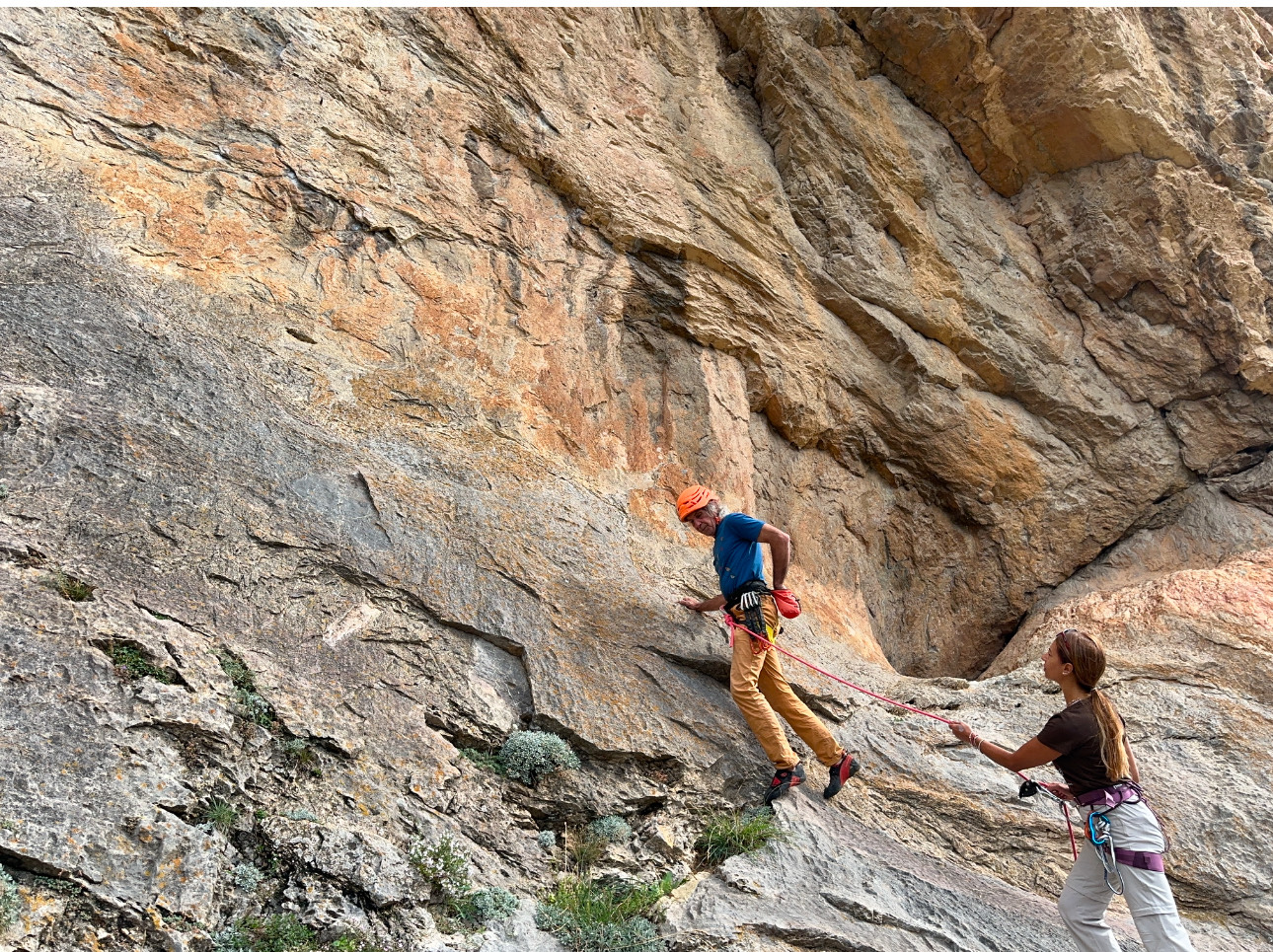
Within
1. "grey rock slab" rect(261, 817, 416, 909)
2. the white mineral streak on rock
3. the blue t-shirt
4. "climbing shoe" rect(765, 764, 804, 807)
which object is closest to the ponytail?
"climbing shoe" rect(765, 764, 804, 807)

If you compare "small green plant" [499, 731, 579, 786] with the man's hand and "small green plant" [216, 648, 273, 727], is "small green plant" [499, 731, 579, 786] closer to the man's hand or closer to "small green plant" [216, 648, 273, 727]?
"small green plant" [216, 648, 273, 727]

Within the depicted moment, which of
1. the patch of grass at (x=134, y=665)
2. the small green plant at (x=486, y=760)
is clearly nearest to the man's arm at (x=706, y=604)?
the small green plant at (x=486, y=760)

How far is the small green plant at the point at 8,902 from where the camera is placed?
10.8ft

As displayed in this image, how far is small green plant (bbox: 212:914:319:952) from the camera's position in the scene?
12.1 ft

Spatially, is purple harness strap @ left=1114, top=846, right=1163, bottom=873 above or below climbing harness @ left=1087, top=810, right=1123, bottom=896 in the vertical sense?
above

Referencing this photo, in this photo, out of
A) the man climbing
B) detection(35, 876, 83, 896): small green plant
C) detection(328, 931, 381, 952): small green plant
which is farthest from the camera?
the man climbing

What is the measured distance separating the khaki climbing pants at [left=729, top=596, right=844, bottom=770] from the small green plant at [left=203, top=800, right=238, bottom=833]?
3298 mm

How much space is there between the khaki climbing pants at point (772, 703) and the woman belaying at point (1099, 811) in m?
1.39

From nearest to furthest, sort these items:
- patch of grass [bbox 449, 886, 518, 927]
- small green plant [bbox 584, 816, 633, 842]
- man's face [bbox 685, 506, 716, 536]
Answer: patch of grass [bbox 449, 886, 518, 927], small green plant [bbox 584, 816, 633, 842], man's face [bbox 685, 506, 716, 536]

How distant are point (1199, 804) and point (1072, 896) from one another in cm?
292

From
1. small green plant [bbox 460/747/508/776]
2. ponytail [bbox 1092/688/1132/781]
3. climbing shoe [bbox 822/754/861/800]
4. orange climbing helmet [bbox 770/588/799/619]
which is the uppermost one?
ponytail [bbox 1092/688/1132/781]

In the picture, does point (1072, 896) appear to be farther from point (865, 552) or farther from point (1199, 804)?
point (865, 552)

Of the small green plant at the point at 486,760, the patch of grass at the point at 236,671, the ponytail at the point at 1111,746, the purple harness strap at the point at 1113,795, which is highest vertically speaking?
the ponytail at the point at 1111,746

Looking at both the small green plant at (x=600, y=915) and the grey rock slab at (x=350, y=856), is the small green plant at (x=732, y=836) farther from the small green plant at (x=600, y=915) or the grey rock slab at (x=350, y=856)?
the grey rock slab at (x=350, y=856)
